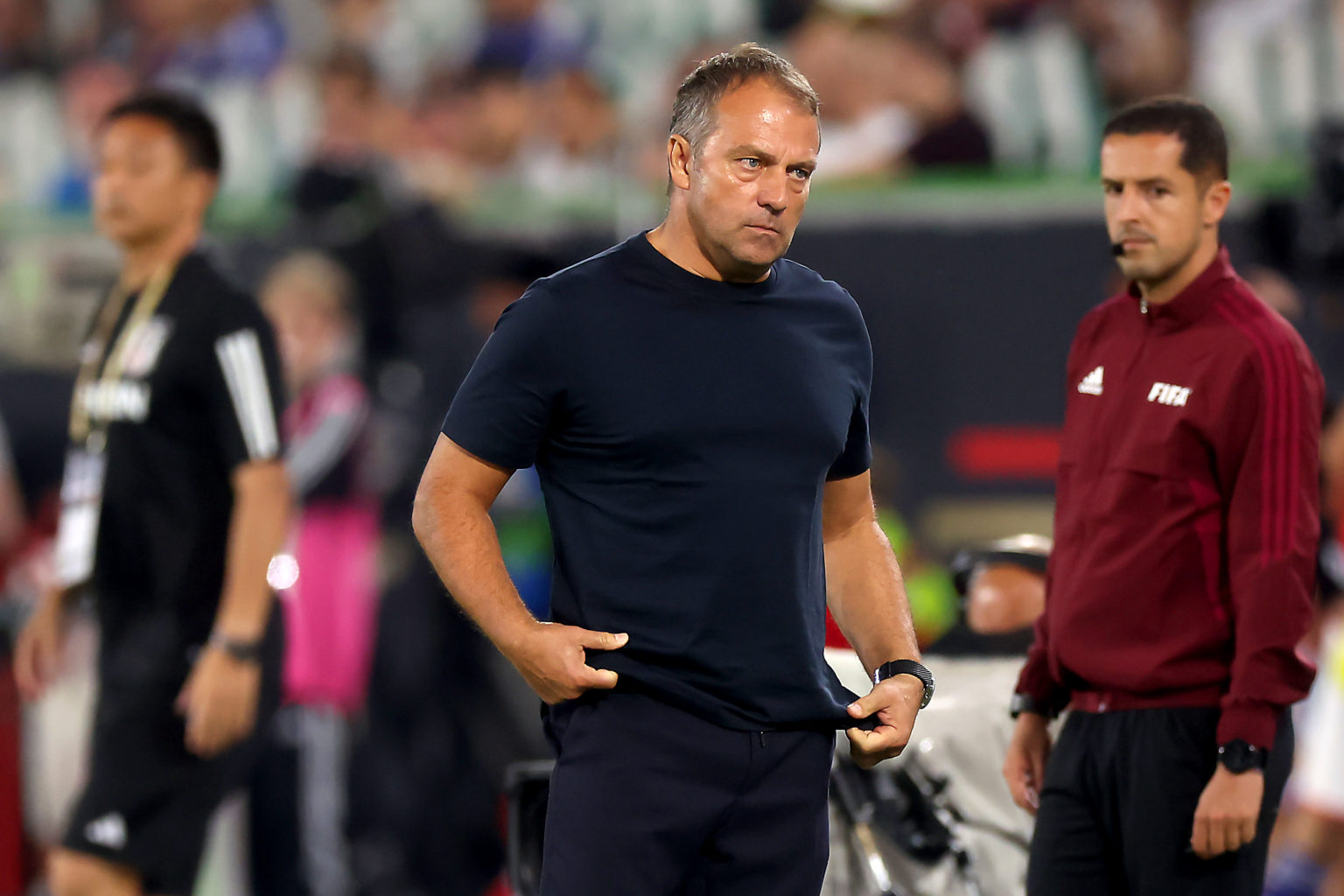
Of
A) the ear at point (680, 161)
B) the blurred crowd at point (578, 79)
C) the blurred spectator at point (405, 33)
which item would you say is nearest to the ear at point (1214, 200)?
the ear at point (680, 161)

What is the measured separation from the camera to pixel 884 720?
2709 mm

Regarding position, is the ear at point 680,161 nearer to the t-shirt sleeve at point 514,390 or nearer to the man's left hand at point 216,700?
the t-shirt sleeve at point 514,390

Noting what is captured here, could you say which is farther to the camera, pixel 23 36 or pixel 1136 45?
pixel 23 36

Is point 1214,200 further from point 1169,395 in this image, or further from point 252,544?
point 252,544

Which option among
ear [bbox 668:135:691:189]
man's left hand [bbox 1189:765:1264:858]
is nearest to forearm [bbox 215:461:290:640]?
ear [bbox 668:135:691:189]

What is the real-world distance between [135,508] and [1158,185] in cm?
247

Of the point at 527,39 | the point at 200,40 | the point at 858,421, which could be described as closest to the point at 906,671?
the point at 858,421

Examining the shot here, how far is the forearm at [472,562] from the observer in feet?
8.65

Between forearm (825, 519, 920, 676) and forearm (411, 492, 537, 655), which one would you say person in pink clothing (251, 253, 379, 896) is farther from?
forearm (411, 492, 537, 655)

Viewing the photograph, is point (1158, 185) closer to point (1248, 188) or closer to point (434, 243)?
point (1248, 188)

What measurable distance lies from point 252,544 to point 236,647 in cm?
24

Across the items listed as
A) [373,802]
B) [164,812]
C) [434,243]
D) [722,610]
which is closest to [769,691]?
[722,610]

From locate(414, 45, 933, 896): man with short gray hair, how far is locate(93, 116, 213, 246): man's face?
2.10m

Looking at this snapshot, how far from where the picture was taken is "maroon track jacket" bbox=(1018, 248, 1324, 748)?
3076 millimetres
